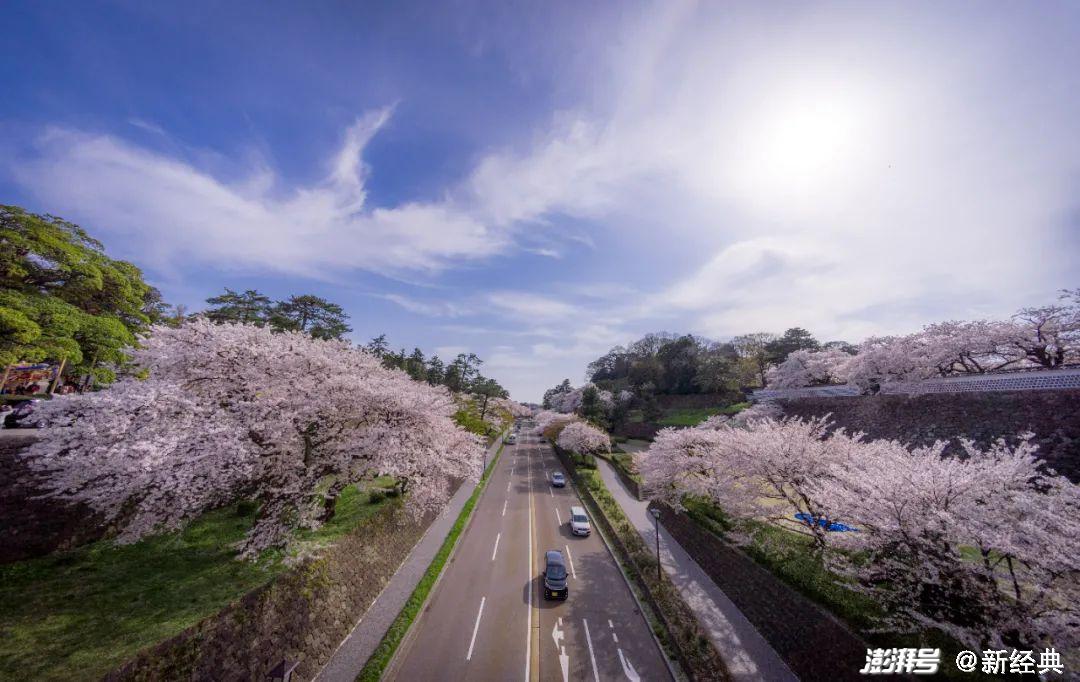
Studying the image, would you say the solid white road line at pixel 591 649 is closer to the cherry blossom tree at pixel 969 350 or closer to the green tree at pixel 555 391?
the cherry blossom tree at pixel 969 350

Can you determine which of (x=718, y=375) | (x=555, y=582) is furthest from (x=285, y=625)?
(x=718, y=375)

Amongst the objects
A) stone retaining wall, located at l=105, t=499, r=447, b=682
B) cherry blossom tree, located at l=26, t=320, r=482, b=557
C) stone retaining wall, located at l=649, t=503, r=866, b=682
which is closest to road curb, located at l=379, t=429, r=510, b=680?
stone retaining wall, located at l=105, t=499, r=447, b=682

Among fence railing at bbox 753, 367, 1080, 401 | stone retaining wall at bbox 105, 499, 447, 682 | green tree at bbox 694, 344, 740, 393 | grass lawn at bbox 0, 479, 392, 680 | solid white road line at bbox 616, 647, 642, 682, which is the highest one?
green tree at bbox 694, 344, 740, 393

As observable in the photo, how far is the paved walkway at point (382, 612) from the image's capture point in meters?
11.7

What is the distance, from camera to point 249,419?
11.9m

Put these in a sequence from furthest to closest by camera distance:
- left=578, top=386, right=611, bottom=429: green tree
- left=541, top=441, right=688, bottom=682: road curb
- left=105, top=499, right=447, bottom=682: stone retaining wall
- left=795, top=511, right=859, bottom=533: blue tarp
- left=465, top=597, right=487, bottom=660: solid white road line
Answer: left=578, top=386, right=611, bottom=429: green tree, left=795, top=511, right=859, bottom=533: blue tarp, left=465, top=597, right=487, bottom=660: solid white road line, left=541, top=441, right=688, bottom=682: road curb, left=105, top=499, right=447, bottom=682: stone retaining wall

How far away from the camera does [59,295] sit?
16.5m

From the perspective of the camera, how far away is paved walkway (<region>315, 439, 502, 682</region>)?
38.4 ft

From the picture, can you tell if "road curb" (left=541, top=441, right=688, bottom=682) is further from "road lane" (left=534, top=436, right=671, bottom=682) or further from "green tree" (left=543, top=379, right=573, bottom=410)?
"green tree" (left=543, top=379, right=573, bottom=410)

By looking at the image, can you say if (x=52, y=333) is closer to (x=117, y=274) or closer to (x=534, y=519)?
(x=117, y=274)

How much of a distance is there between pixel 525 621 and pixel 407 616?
4.72m

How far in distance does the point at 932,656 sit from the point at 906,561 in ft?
6.76

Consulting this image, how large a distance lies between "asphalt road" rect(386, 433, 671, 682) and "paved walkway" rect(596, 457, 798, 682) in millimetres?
2529

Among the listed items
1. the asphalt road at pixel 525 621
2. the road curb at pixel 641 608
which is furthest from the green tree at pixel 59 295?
the road curb at pixel 641 608
